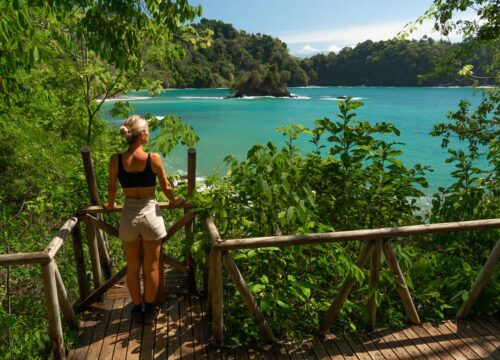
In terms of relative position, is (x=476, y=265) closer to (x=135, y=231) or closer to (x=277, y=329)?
(x=277, y=329)

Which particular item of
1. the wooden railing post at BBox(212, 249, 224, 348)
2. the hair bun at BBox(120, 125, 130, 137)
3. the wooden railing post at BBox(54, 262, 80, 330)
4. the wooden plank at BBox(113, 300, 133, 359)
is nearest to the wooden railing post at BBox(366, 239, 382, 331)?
the wooden railing post at BBox(212, 249, 224, 348)

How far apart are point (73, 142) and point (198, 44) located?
14.1 ft

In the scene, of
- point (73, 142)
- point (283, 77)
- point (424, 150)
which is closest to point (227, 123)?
point (424, 150)

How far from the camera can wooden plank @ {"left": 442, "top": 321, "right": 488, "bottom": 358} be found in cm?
357

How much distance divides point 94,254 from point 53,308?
1.22 metres

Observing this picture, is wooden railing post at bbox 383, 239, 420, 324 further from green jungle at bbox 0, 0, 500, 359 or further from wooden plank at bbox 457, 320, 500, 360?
wooden plank at bbox 457, 320, 500, 360

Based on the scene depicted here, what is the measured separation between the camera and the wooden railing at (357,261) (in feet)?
10.9

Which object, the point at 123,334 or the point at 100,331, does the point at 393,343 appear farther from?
the point at 100,331

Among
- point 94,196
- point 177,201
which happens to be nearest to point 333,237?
point 177,201

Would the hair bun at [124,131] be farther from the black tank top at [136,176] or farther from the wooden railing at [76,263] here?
the wooden railing at [76,263]

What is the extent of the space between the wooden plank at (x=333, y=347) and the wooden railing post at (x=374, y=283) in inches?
15.8

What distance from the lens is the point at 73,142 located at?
32.6 feet

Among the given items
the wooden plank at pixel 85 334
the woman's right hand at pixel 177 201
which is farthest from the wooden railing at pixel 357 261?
the wooden plank at pixel 85 334

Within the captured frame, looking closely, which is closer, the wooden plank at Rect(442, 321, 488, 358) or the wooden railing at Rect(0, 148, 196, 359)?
the wooden railing at Rect(0, 148, 196, 359)
